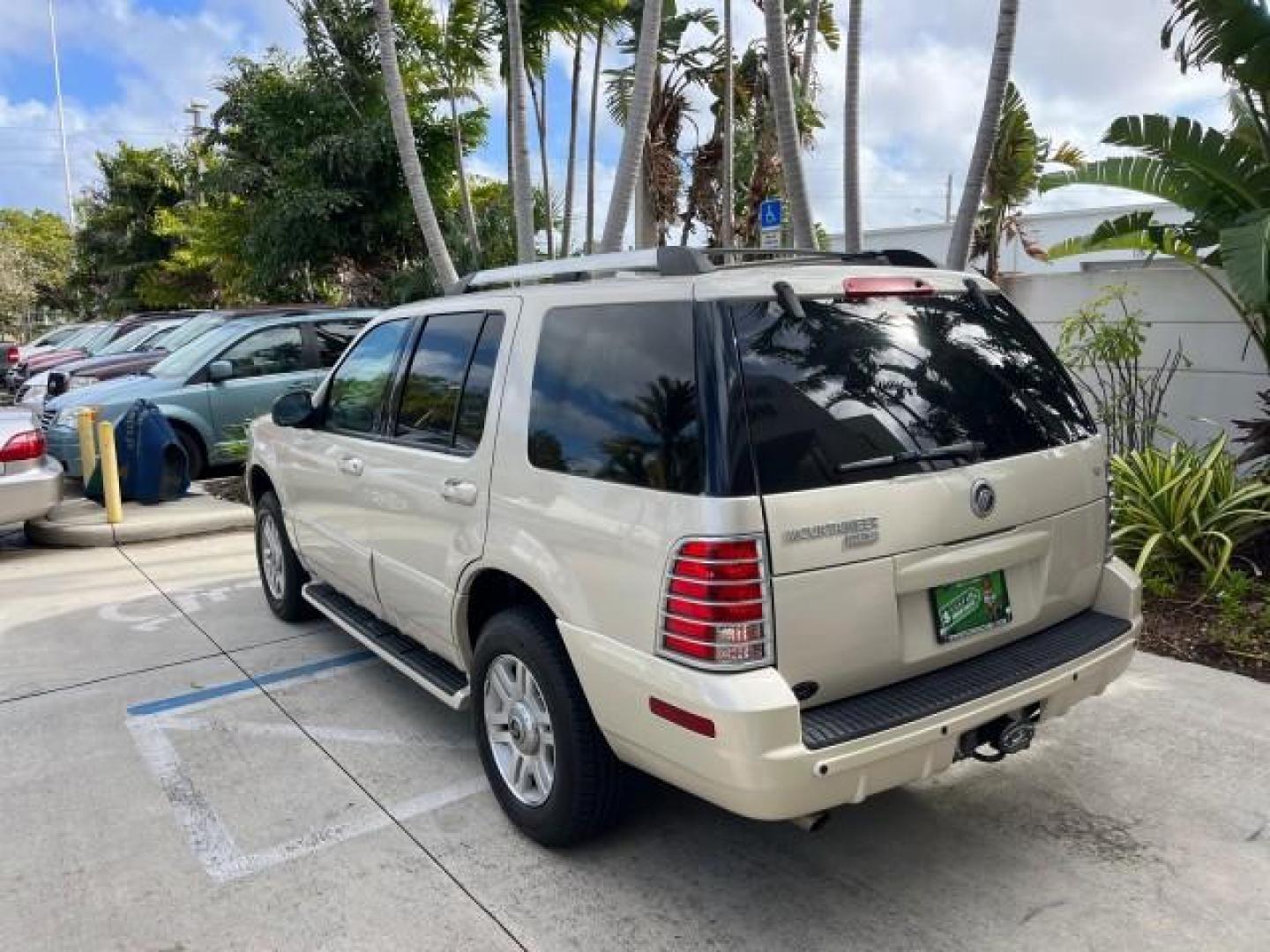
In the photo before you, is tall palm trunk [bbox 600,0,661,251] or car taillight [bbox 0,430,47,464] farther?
tall palm trunk [bbox 600,0,661,251]

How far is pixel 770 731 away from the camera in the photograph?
92.9 inches

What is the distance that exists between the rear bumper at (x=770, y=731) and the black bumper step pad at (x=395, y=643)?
43.2 inches

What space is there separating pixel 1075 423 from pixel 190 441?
9.17 metres

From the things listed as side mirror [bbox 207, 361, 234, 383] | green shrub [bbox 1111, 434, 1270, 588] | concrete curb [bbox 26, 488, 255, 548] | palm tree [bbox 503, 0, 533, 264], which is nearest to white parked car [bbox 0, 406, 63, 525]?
concrete curb [bbox 26, 488, 255, 548]

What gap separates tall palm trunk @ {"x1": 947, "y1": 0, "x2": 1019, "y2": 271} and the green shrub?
6.09 ft

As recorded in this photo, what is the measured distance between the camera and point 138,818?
11.4ft

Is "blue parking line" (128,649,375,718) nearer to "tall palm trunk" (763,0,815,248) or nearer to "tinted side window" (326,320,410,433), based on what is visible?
"tinted side window" (326,320,410,433)

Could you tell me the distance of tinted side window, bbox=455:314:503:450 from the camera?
134 inches

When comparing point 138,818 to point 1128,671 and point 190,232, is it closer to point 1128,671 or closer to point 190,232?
point 1128,671

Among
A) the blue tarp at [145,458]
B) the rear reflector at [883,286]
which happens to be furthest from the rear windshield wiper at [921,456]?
the blue tarp at [145,458]

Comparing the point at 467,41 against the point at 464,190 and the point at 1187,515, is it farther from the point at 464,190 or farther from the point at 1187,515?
the point at 1187,515

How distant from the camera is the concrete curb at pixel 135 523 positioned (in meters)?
7.80

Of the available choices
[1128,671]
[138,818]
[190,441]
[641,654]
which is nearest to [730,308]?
[641,654]

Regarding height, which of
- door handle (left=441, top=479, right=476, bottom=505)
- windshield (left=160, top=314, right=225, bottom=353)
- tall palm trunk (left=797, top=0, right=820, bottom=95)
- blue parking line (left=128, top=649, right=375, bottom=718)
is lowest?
blue parking line (left=128, top=649, right=375, bottom=718)
